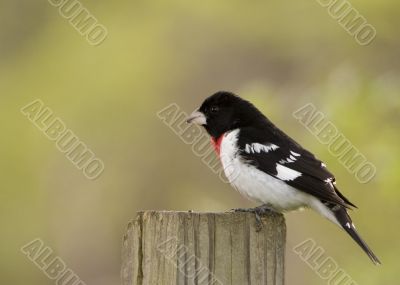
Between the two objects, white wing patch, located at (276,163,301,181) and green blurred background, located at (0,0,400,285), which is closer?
white wing patch, located at (276,163,301,181)

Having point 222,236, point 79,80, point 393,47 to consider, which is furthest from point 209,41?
point 222,236

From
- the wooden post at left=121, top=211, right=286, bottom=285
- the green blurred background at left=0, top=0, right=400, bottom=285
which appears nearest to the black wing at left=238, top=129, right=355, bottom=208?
the green blurred background at left=0, top=0, right=400, bottom=285

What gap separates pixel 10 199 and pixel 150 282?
7608 millimetres

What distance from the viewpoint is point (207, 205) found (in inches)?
324

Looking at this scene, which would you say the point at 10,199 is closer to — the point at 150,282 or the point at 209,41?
the point at 209,41

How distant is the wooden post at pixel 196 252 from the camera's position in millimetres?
2973

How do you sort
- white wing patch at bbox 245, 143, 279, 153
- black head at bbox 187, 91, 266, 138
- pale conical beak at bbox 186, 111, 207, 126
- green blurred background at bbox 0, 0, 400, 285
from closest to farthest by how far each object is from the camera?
1. white wing patch at bbox 245, 143, 279, 153
2. black head at bbox 187, 91, 266, 138
3. pale conical beak at bbox 186, 111, 207, 126
4. green blurred background at bbox 0, 0, 400, 285

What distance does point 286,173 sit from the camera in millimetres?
4859

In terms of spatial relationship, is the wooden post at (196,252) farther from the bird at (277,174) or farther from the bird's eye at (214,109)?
the bird's eye at (214,109)

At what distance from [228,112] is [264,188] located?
0.68m

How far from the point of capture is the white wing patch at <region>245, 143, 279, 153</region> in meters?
4.95

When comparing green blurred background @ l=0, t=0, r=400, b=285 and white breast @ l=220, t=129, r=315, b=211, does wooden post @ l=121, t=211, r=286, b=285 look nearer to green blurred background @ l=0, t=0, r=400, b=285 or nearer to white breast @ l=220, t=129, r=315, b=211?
white breast @ l=220, t=129, r=315, b=211

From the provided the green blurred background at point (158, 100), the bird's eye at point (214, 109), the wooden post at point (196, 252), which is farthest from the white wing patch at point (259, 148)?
the wooden post at point (196, 252)

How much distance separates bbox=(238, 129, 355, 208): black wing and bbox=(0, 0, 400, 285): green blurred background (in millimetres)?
1166
